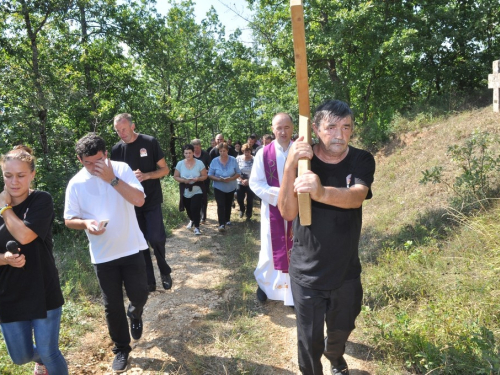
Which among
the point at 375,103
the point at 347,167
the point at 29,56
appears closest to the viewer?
the point at 347,167

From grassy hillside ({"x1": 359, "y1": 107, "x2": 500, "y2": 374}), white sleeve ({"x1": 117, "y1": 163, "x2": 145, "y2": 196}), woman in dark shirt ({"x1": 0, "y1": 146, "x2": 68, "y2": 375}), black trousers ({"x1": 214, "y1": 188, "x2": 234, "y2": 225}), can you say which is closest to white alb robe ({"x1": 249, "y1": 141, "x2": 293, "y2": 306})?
grassy hillside ({"x1": 359, "y1": 107, "x2": 500, "y2": 374})

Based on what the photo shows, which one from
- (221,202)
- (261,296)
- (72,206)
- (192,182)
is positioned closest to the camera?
(72,206)

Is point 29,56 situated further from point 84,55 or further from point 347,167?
point 347,167

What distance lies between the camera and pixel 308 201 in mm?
2352

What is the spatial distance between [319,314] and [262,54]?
1298 centimetres

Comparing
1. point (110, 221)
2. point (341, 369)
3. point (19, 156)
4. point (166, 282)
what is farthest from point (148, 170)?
point (341, 369)

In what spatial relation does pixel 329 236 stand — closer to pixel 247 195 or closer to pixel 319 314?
pixel 319 314

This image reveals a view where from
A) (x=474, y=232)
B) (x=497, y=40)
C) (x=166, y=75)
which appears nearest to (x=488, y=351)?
(x=474, y=232)

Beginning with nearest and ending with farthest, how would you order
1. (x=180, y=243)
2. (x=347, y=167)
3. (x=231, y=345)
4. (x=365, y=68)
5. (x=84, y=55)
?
(x=347, y=167) < (x=231, y=345) < (x=180, y=243) < (x=365, y=68) < (x=84, y=55)

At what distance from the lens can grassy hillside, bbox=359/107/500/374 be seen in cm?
302

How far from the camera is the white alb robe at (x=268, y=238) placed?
4.50m

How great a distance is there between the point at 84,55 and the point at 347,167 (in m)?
12.6

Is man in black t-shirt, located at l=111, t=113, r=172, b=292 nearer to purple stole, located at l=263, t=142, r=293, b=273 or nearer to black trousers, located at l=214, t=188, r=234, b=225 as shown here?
purple stole, located at l=263, t=142, r=293, b=273

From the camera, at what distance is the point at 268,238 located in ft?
15.6
